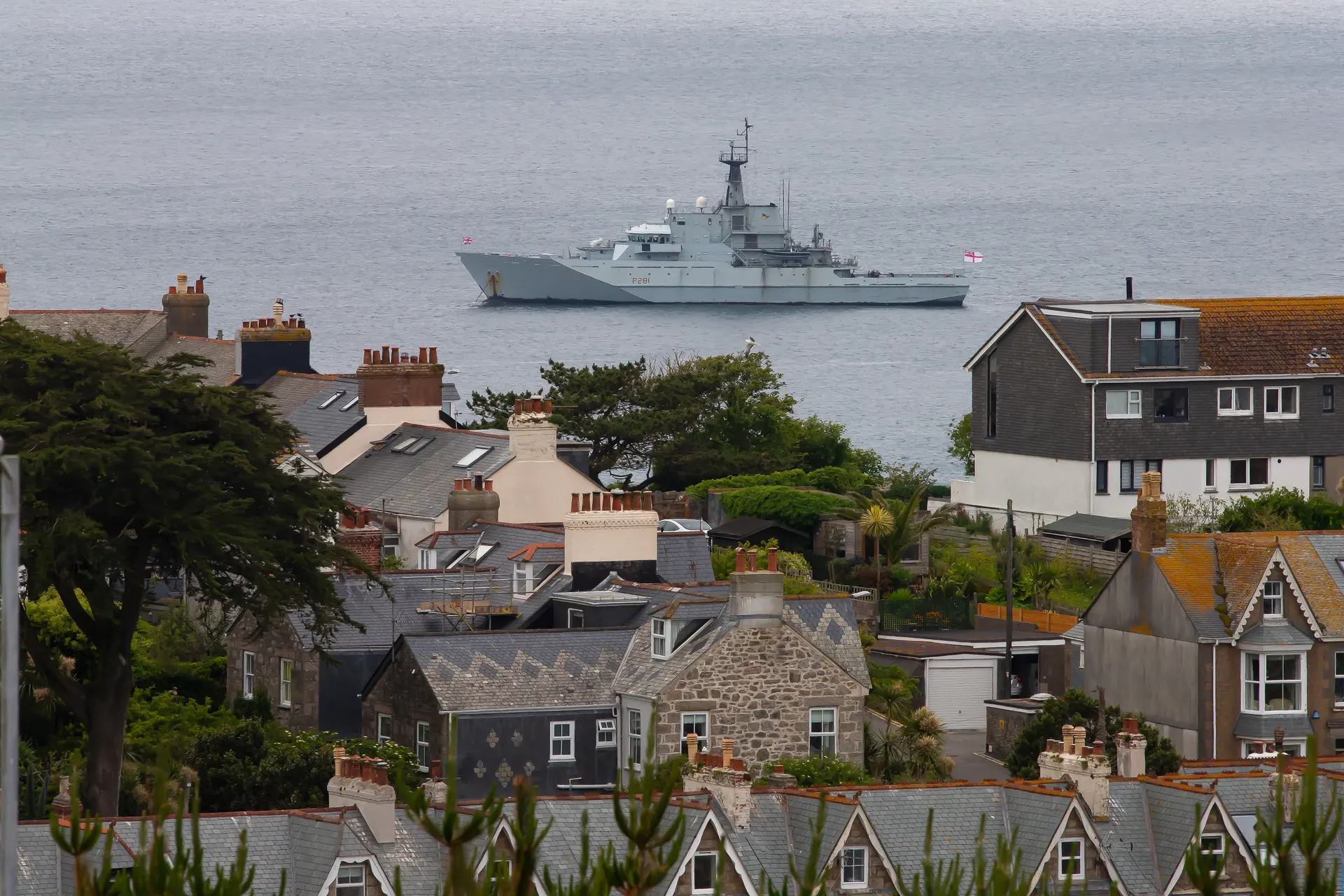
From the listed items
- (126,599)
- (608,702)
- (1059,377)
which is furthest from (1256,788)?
(1059,377)

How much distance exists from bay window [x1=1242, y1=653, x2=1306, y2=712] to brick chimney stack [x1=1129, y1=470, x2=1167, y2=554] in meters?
2.95

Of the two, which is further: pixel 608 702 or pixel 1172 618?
pixel 1172 618

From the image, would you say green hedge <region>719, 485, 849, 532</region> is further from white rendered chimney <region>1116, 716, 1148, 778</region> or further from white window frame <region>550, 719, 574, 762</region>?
white rendered chimney <region>1116, 716, 1148, 778</region>

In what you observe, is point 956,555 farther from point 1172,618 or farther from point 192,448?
point 192,448

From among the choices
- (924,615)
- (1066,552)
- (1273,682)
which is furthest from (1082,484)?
(1273,682)

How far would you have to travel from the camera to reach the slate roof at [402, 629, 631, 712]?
133ft

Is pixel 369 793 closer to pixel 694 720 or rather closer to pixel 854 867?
pixel 854 867

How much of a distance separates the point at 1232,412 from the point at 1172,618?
24818mm

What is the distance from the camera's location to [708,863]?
31.2 metres

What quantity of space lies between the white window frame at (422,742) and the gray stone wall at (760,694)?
12.2 feet

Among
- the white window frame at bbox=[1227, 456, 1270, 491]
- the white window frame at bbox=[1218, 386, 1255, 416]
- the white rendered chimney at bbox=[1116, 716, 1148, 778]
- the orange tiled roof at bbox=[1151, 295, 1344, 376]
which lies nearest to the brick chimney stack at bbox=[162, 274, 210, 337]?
the orange tiled roof at bbox=[1151, 295, 1344, 376]

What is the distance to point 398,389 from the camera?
63375 mm

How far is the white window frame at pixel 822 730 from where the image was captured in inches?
1594

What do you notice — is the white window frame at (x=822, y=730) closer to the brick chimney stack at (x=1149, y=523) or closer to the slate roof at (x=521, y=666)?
the slate roof at (x=521, y=666)
